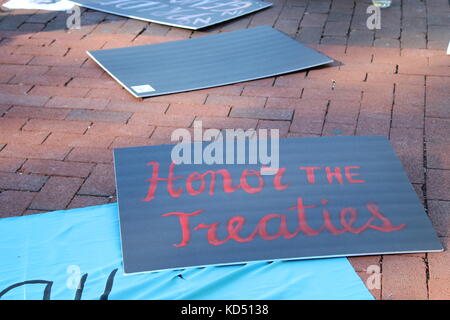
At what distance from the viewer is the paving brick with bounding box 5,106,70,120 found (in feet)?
10.9

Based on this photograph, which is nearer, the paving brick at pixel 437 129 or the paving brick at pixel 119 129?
the paving brick at pixel 437 129

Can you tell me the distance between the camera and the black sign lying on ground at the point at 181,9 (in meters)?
4.32

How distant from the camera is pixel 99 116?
330 centimetres

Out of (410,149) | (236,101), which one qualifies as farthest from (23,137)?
(410,149)

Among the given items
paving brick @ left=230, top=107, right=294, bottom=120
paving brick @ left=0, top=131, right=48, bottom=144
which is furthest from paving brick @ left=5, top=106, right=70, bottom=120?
paving brick @ left=230, top=107, right=294, bottom=120

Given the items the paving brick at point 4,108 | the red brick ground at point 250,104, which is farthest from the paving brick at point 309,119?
the paving brick at point 4,108

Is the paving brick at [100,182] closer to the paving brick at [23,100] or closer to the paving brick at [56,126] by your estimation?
the paving brick at [56,126]

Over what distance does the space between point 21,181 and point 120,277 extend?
2.61ft

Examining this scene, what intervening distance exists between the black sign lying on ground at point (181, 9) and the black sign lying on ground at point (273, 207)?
5.22 feet

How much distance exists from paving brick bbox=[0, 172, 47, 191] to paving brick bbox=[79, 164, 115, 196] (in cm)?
19

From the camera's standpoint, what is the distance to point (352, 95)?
3.42 meters
